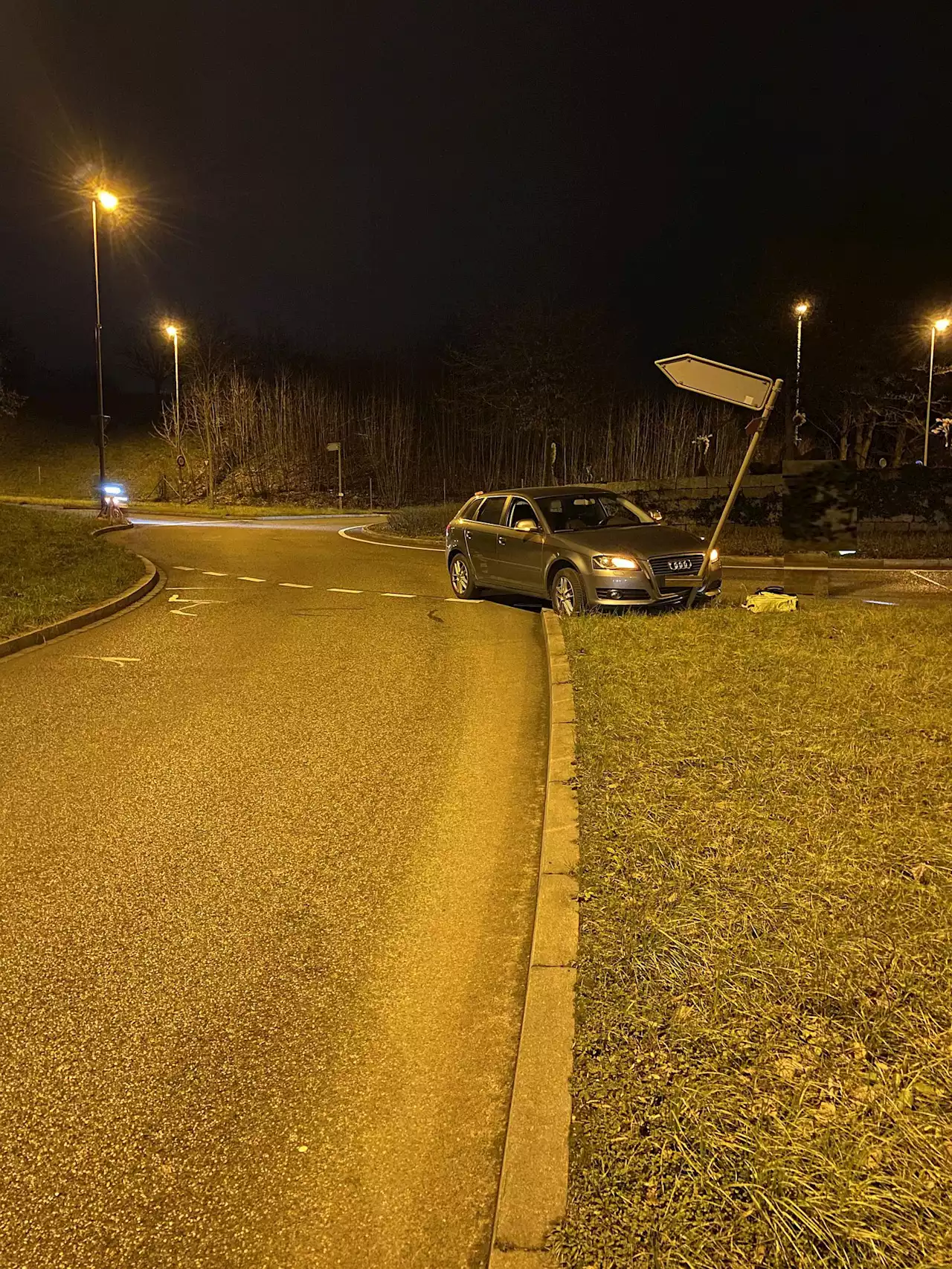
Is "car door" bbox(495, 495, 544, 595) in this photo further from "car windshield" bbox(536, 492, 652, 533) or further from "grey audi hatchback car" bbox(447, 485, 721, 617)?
"car windshield" bbox(536, 492, 652, 533)

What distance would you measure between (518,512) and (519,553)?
2.01 feet

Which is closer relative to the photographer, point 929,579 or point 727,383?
point 727,383

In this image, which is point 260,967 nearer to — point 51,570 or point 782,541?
point 51,570

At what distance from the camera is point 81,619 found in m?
11.8

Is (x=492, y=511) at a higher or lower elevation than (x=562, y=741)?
higher

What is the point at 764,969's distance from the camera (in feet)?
10.8

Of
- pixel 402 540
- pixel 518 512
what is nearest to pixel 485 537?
pixel 518 512

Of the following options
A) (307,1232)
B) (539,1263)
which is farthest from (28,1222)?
(539,1263)

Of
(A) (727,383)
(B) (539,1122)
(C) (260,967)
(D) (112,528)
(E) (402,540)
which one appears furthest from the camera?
(D) (112,528)

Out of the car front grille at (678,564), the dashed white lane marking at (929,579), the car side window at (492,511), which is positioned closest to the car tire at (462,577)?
the car side window at (492,511)

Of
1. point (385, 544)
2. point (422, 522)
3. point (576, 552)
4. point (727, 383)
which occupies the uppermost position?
point (727, 383)

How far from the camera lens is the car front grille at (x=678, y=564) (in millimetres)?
11031

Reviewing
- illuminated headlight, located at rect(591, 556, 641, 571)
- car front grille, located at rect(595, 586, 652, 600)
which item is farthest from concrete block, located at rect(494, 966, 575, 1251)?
illuminated headlight, located at rect(591, 556, 641, 571)

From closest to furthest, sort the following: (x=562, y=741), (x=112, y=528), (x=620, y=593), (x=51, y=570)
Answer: (x=562, y=741) < (x=620, y=593) < (x=51, y=570) < (x=112, y=528)
